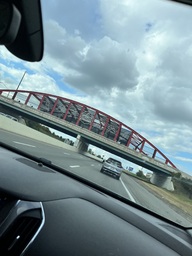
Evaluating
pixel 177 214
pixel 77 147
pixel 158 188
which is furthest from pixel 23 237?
pixel 77 147

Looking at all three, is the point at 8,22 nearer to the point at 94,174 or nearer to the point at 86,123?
the point at 86,123

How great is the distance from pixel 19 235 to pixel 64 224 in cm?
33

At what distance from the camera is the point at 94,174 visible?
420 cm

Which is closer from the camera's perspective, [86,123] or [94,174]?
[86,123]

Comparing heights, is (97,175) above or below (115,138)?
below

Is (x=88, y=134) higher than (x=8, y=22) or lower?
lower

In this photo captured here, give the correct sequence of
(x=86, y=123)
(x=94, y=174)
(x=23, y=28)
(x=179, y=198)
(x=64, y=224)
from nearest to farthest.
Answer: (x=64, y=224) < (x=23, y=28) < (x=179, y=198) < (x=86, y=123) < (x=94, y=174)

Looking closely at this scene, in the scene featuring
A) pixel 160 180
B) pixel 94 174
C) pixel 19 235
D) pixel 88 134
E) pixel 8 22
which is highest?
pixel 8 22

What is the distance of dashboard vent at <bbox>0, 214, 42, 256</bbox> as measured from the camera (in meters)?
1.41

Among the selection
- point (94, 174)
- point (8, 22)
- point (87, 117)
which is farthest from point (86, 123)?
point (8, 22)

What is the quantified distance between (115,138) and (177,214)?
0.99 metres

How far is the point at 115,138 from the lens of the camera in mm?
3123

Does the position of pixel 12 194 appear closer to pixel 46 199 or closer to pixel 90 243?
pixel 46 199

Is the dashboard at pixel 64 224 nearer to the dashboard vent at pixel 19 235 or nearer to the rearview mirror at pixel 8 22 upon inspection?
the dashboard vent at pixel 19 235
